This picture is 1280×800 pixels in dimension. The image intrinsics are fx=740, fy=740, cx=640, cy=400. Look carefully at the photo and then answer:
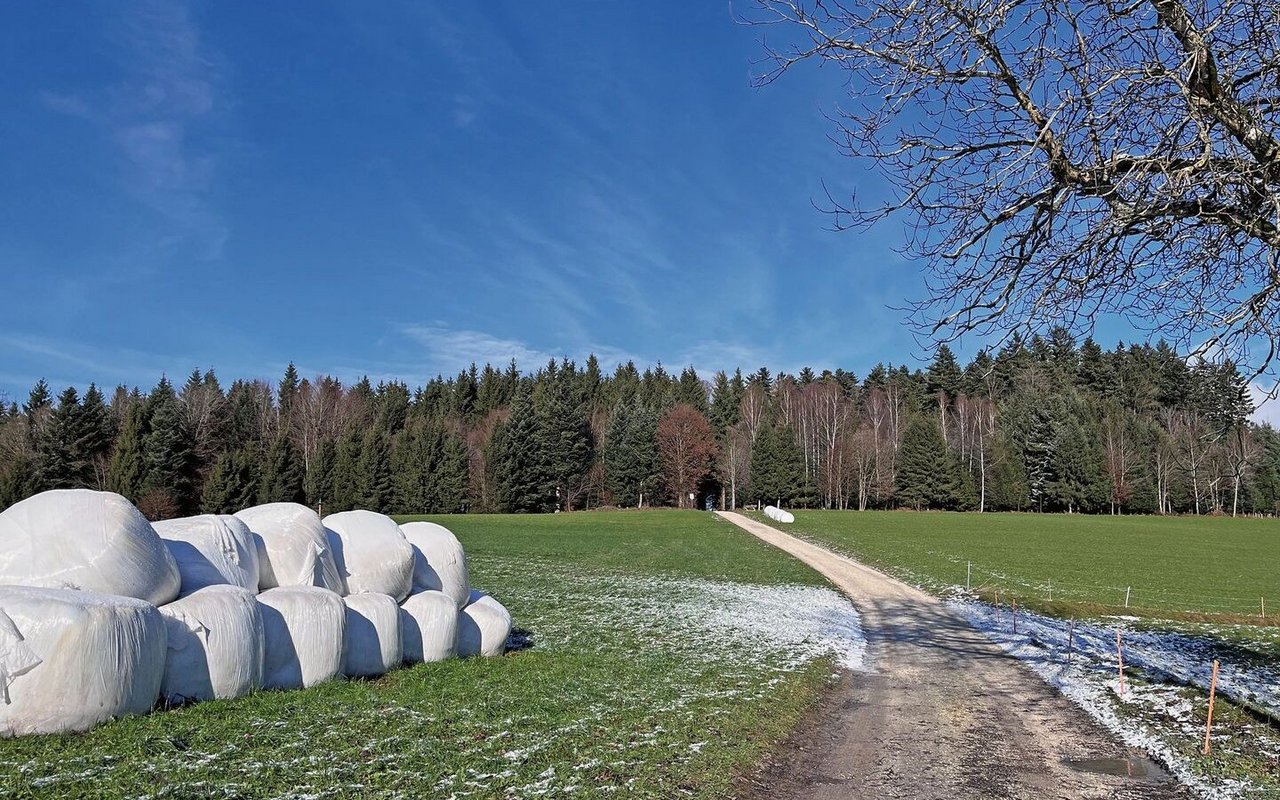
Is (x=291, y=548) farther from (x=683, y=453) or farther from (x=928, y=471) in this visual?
(x=928, y=471)

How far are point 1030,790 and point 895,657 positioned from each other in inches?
296

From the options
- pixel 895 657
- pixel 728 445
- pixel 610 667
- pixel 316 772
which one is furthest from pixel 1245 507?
pixel 316 772

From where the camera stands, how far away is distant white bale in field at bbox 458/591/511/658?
41.7 feet

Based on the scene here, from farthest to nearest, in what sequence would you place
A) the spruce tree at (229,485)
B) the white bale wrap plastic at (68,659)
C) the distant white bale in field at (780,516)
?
the spruce tree at (229,485) < the distant white bale in field at (780,516) < the white bale wrap plastic at (68,659)

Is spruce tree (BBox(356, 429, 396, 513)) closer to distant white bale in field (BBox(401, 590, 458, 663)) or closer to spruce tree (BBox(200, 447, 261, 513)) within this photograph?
spruce tree (BBox(200, 447, 261, 513))

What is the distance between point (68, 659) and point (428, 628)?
5.59 metres

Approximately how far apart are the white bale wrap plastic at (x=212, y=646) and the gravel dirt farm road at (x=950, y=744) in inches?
232

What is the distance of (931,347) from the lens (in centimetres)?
828

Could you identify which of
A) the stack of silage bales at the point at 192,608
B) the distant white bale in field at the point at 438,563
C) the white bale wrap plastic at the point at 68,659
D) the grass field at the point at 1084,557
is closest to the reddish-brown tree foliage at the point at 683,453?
the grass field at the point at 1084,557

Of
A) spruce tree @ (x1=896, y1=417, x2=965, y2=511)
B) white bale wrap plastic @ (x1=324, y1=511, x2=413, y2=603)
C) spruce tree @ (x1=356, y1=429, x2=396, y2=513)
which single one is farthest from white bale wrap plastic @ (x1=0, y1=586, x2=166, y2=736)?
spruce tree @ (x1=896, y1=417, x2=965, y2=511)

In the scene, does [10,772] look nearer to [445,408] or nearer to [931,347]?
[931,347]

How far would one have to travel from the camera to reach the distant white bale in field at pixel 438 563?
1295 centimetres

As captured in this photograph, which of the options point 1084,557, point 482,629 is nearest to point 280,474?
point 1084,557

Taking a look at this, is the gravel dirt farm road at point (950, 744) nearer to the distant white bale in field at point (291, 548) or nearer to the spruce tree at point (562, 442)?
the distant white bale in field at point (291, 548)
